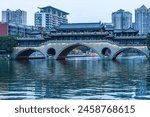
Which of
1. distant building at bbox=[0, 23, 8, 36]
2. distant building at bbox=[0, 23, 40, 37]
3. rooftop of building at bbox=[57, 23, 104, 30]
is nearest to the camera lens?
rooftop of building at bbox=[57, 23, 104, 30]

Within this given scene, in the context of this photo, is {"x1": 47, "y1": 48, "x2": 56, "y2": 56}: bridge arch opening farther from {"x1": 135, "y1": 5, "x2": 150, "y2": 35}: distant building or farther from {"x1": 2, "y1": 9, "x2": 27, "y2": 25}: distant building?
{"x1": 2, "y1": 9, "x2": 27, "y2": 25}: distant building

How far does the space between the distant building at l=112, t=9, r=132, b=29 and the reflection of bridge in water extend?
261 ft

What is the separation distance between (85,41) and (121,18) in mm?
87172

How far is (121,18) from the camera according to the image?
16575cm

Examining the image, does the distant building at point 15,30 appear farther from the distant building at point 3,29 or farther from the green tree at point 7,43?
the green tree at point 7,43

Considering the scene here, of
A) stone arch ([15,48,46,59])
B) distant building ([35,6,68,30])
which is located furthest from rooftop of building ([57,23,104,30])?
distant building ([35,6,68,30])

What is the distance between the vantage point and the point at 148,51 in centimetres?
7775

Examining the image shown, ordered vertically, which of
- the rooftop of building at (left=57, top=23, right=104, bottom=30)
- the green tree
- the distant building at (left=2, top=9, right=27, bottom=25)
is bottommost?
the green tree

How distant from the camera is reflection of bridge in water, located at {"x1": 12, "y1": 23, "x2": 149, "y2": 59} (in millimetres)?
79312

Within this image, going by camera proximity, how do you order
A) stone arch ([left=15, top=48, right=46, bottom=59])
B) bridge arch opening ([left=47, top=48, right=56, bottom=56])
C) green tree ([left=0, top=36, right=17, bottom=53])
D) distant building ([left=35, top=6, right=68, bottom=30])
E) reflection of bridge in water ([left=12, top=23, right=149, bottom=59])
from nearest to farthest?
reflection of bridge in water ([left=12, top=23, right=149, bottom=59])
green tree ([left=0, top=36, right=17, bottom=53])
bridge arch opening ([left=47, top=48, right=56, bottom=56])
stone arch ([left=15, top=48, right=46, bottom=59])
distant building ([left=35, top=6, right=68, bottom=30])

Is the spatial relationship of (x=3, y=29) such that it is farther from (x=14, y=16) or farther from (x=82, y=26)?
(x=14, y=16)

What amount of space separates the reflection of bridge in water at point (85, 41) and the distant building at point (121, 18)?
261 ft

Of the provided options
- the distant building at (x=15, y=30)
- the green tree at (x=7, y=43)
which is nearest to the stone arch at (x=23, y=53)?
the green tree at (x=7, y=43)

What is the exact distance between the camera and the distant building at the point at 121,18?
167625 mm
